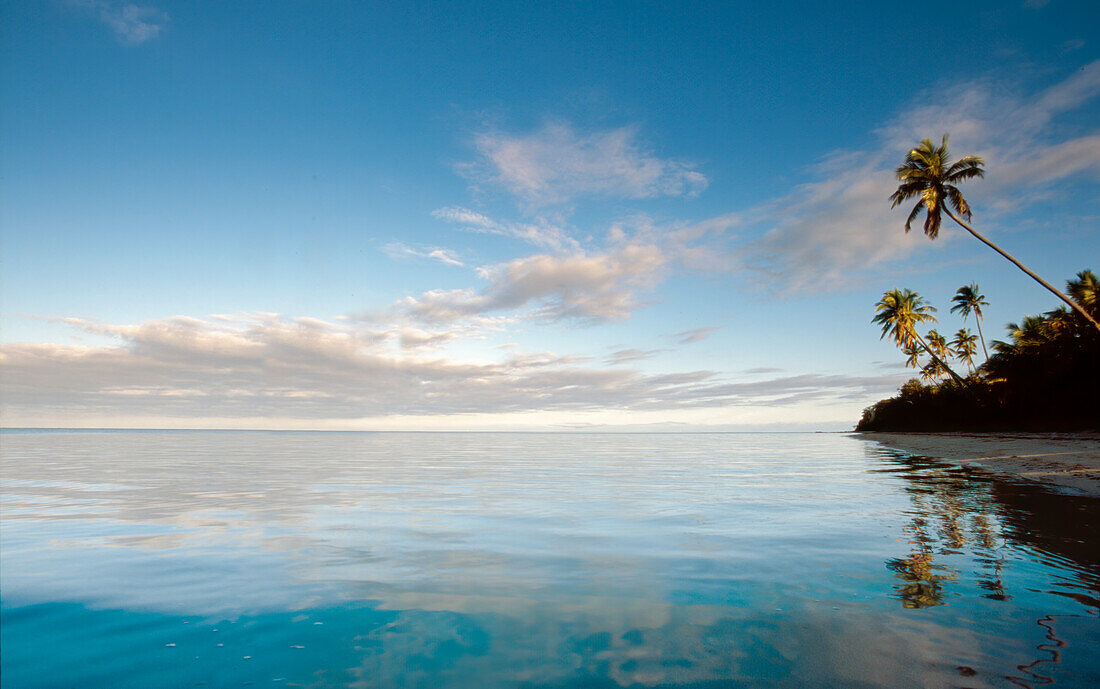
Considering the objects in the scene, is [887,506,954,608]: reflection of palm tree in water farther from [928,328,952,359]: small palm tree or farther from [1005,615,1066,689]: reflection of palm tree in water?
[928,328,952,359]: small palm tree

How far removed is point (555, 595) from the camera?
5.36 meters

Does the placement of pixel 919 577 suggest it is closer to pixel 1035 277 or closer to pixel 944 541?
pixel 944 541

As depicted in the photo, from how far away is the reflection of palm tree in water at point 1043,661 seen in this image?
130 inches

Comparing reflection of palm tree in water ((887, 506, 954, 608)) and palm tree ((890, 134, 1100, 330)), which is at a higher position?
palm tree ((890, 134, 1100, 330))

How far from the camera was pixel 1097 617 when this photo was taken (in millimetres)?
4344

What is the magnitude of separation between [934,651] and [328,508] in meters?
10.6

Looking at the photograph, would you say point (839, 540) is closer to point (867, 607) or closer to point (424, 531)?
point (867, 607)

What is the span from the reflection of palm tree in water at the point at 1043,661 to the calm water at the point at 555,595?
21 mm

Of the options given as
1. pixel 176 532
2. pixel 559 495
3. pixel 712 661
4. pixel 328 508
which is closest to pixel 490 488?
pixel 559 495

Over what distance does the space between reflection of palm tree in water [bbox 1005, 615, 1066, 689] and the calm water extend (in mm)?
21

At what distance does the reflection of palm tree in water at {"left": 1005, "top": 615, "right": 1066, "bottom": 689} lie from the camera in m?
3.29

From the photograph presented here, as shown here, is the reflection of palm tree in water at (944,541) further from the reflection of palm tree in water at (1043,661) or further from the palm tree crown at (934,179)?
the palm tree crown at (934,179)

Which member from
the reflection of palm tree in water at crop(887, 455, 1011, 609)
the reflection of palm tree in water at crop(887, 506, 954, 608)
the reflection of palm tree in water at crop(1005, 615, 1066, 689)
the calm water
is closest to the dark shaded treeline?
the reflection of palm tree in water at crop(887, 455, 1011, 609)

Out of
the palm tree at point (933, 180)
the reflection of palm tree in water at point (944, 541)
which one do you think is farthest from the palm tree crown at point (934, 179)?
the reflection of palm tree in water at point (944, 541)
